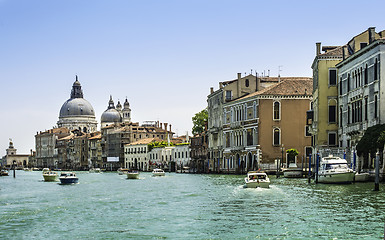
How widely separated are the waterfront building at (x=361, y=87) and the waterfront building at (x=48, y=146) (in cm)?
14060

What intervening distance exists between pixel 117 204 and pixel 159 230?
29.6ft

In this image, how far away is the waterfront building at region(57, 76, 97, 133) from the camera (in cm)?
19060

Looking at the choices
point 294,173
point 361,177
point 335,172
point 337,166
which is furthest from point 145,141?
point 335,172

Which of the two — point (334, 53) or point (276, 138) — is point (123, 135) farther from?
point (334, 53)

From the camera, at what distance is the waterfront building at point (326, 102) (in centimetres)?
4647

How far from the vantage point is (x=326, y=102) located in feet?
153

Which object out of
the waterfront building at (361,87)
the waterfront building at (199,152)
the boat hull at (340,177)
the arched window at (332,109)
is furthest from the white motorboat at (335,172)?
the waterfront building at (199,152)

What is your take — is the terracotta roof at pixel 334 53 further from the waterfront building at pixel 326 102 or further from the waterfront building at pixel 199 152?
the waterfront building at pixel 199 152

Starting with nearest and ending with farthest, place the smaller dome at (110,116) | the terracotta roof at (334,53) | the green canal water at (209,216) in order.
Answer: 1. the green canal water at (209,216)
2. the terracotta roof at (334,53)
3. the smaller dome at (110,116)

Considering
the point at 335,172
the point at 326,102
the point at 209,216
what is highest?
the point at 326,102

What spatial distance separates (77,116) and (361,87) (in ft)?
517

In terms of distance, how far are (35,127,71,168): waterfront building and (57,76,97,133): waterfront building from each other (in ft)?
16.5

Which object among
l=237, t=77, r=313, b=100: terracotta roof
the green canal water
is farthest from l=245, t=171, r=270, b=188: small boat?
→ l=237, t=77, r=313, b=100: terracotta roof

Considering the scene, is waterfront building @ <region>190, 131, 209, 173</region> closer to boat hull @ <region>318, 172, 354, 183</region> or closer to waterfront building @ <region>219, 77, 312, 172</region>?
waterfront building @ <region>219, 77, 312, 172</region>
